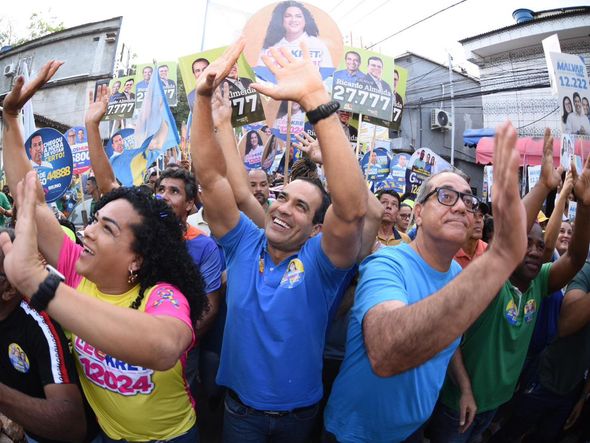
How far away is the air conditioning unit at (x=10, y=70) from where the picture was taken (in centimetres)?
2405

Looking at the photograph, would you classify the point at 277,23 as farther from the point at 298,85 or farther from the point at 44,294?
the point at 44,294

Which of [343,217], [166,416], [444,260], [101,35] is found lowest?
[166,416]

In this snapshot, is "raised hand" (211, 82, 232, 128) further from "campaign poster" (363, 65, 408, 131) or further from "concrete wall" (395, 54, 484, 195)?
"concrete wall" (395, 54, 484, 195)

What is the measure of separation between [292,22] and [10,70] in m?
26.9

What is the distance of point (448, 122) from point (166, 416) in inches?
855

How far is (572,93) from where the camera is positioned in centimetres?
415

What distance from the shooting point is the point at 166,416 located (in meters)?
1.76

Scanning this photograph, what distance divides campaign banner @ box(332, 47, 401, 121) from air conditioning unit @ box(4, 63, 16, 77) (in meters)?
24.2

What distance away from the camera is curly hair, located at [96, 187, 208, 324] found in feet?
5.92

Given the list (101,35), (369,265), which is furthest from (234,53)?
(101,35)

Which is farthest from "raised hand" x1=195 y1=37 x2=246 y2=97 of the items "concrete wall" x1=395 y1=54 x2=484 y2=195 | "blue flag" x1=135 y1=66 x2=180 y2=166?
"concrete wall" x1=395 y1=54 x2=484 y2=195

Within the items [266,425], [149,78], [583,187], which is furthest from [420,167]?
[266,425]

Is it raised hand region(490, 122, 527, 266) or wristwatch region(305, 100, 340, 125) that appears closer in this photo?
raised hand region(490, 122, 527, 266)

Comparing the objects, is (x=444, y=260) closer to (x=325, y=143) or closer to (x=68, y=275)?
(x=325, y=143)
